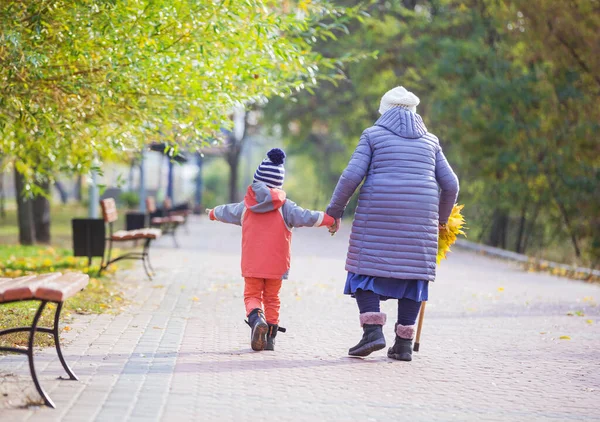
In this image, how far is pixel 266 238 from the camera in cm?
752

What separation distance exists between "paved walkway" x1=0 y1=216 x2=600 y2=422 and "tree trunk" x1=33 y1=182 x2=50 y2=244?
9.42 m

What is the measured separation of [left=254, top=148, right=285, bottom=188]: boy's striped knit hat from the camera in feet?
24.9

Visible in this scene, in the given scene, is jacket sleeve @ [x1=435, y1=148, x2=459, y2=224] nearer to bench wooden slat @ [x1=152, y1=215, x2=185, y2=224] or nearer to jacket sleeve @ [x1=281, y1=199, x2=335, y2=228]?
jacket sleeve @ [x1=281, y1=199, x2=335, y2=228]

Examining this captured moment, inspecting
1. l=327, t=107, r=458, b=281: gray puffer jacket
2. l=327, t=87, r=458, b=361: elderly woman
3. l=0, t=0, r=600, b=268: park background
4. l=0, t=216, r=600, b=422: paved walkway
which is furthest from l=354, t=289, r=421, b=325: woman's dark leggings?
l=0, t=0, r=600, b=268: park background

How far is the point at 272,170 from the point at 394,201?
984 mm

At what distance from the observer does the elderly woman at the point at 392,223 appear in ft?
→ 23.8

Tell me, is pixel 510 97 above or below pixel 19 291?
above

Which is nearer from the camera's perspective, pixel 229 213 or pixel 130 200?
pixel 229 213

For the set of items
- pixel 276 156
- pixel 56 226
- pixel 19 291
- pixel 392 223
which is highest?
pixel 276 156

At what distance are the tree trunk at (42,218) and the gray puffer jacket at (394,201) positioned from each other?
1496 centimetres

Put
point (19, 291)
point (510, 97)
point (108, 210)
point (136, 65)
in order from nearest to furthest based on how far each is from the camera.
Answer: point (19, 291) < point (136, 65) < point (108, 210) < point (510, 97)

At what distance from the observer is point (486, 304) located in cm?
1198

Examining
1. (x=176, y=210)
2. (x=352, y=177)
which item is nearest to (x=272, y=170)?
(x=352, y=177)

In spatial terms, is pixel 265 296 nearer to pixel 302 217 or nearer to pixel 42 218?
pixel 302 217
